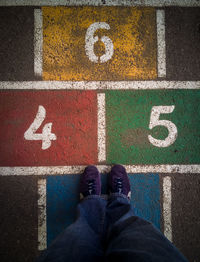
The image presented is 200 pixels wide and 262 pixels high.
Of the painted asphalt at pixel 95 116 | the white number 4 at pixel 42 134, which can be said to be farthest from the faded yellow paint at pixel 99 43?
the white number 4 at pixel 42 134

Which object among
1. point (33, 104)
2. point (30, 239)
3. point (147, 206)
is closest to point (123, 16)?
point (33, 104)

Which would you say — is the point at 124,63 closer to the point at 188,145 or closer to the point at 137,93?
the point at 137,93

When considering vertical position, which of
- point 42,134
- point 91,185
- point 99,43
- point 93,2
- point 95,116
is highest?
point 93,2

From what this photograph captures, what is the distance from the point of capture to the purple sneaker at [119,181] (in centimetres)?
228

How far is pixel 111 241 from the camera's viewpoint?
1.64 m

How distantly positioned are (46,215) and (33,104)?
1.47 m

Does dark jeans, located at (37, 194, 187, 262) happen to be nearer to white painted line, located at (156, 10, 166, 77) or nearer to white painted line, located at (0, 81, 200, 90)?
white painted line, located at (0, 81, 200, 90)

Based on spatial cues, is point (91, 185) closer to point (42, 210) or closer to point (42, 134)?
point (42, 210)

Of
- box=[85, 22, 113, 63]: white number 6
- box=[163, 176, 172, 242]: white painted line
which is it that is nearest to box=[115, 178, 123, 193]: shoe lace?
box=[163, 176, 172, 242]: white painted line

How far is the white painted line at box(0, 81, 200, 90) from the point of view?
2406 mm

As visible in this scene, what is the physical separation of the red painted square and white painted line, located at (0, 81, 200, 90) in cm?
7

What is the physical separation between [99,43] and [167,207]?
2362mm

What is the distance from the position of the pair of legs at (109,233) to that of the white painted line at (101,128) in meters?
0.21

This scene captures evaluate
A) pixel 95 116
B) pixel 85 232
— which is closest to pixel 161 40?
pixel 95 116
